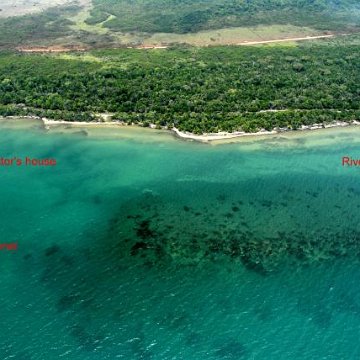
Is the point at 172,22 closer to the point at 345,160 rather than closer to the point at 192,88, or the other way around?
the point at 192,88

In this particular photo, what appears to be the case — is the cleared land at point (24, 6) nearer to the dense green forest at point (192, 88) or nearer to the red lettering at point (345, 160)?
the dense green forest at point (192, 88)

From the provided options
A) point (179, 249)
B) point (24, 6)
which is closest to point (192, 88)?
point (179, 249)

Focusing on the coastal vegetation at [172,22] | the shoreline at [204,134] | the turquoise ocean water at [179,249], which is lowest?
the turquoise ocean water at [179,249]

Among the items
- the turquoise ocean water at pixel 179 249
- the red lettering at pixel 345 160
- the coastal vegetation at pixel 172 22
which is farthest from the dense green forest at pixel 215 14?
the red lettering at pixel 345 160

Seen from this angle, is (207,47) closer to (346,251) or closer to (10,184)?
(10,184)

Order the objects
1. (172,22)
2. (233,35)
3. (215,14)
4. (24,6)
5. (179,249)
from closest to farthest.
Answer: (179,249) < (233,35) < (172,22) < (215,14) < (24,6)

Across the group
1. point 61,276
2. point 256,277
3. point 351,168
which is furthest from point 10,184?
point 351,168
